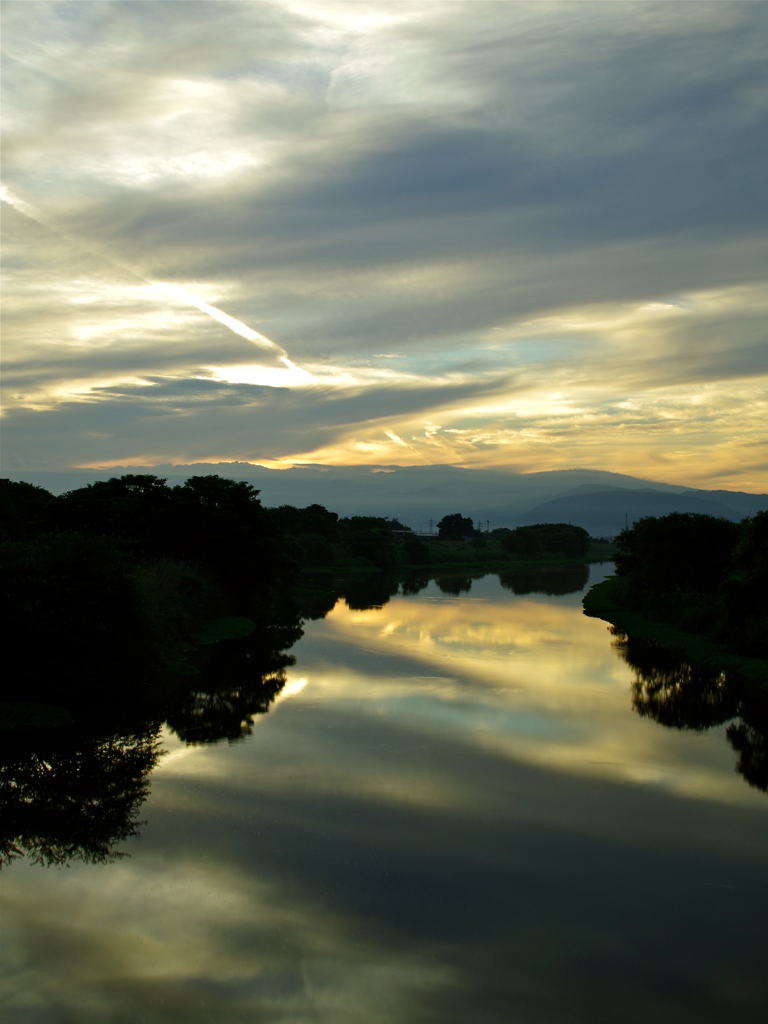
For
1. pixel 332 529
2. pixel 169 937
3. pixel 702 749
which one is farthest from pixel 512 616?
pixel 332 529

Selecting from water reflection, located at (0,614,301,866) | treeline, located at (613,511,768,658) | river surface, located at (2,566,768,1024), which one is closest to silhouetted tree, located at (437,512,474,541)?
treeline, located at (613,511,768,658)

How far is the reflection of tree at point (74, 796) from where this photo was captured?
478 inches

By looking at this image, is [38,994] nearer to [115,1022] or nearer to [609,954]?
[115,1022]

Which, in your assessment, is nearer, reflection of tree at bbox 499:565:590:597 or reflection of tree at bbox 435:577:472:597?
reflection of tree at bbox 435:577:472:597

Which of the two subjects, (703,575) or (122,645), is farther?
(703,575)

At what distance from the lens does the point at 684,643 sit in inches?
1293

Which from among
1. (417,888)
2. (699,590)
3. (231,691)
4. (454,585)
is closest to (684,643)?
(699,590)

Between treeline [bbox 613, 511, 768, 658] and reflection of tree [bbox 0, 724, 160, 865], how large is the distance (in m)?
20.7

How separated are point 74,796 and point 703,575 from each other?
35.1m

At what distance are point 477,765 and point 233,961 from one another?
822 cm

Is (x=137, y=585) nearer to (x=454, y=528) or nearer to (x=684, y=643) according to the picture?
(x=684, y=643)

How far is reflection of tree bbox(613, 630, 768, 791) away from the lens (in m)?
17.7

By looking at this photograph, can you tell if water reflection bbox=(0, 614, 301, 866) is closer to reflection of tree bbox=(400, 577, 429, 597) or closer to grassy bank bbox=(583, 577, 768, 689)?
grassy bank bbox=(583, 577, 768, 689)

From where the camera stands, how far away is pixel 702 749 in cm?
1792
